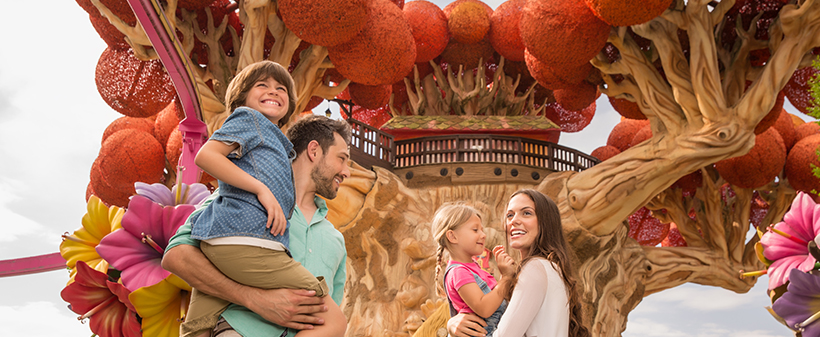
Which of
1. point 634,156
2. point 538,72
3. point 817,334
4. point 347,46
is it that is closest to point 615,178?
point 634,156

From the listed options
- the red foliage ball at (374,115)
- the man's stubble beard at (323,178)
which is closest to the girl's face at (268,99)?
the man's stubble beard at (323,178)

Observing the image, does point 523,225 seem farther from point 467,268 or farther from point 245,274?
point 245,274

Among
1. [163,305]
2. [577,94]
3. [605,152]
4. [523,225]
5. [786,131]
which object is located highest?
[786,131]

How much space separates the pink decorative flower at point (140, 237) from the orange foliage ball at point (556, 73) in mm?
8039

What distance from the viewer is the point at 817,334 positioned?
7.51 ft

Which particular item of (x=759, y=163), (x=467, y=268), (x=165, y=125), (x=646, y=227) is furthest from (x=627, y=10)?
(x=165, y=125)

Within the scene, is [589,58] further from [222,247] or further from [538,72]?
[222,247]

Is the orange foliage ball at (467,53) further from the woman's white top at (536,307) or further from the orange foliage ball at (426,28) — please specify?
the woman's white top at (536,307)

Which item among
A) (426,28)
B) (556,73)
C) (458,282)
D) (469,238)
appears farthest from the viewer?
(426,28)

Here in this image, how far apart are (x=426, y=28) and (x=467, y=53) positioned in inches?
55.4

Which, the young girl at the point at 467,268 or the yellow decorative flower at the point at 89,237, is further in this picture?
the young girl at the point at 467,268

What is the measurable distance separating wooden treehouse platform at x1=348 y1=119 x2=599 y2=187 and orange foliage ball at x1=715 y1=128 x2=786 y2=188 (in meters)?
3.05

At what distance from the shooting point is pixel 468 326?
8.37 feet

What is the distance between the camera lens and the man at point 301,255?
5.32 ft
